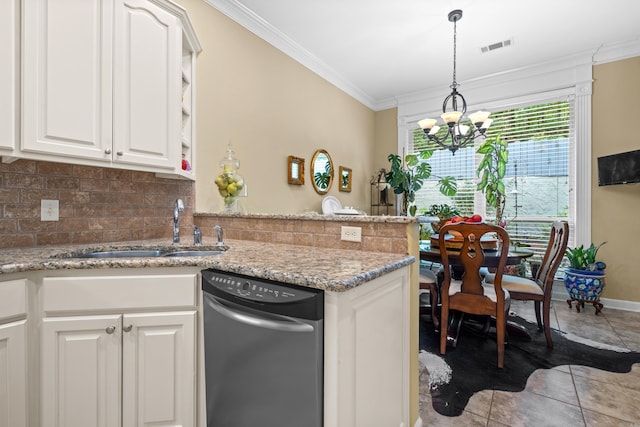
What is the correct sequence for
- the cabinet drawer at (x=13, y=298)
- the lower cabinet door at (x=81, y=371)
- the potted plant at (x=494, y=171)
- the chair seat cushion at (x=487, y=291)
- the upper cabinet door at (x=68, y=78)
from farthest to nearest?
the potted plant at (x=494, y=171) → the chair seat cushion at (x=487, y=291) → the upper cabinet door at (x=68, y=78) → the lower cabinet door at (x=81, y=371) → the cabinet drawer at (x=13, y=298)

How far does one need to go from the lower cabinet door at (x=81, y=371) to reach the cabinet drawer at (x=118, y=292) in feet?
0.20

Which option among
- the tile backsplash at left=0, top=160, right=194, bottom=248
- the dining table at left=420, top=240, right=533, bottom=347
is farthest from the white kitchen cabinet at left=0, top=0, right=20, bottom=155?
the dining table at left=420, top=240, right=533, bottom=347

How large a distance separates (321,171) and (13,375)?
10.8 ft

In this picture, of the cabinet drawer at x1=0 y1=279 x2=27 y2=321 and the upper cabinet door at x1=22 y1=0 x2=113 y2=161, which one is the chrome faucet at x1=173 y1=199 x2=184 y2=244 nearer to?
the upper cabinet door at x1=22 y1=0 x2=113 y2=161

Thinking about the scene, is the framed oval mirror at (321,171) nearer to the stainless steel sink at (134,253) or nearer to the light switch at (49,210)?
the stainless steel sink at (134,253)

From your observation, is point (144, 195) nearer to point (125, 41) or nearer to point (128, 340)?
point (125, 41)

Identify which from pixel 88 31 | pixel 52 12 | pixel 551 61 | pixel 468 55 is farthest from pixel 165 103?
pixel 551 61

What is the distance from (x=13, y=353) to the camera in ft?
3.87

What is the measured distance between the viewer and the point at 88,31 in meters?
1.55

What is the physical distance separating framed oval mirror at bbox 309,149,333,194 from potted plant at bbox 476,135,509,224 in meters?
2.02

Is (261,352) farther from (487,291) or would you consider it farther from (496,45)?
(496,45)

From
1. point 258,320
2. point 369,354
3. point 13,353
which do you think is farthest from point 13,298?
point 369,354

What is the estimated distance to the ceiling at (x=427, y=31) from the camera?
9.36 ft

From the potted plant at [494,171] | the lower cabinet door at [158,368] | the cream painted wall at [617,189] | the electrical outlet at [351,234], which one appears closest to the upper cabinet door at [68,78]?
the lower cabinet door at [158,368]
